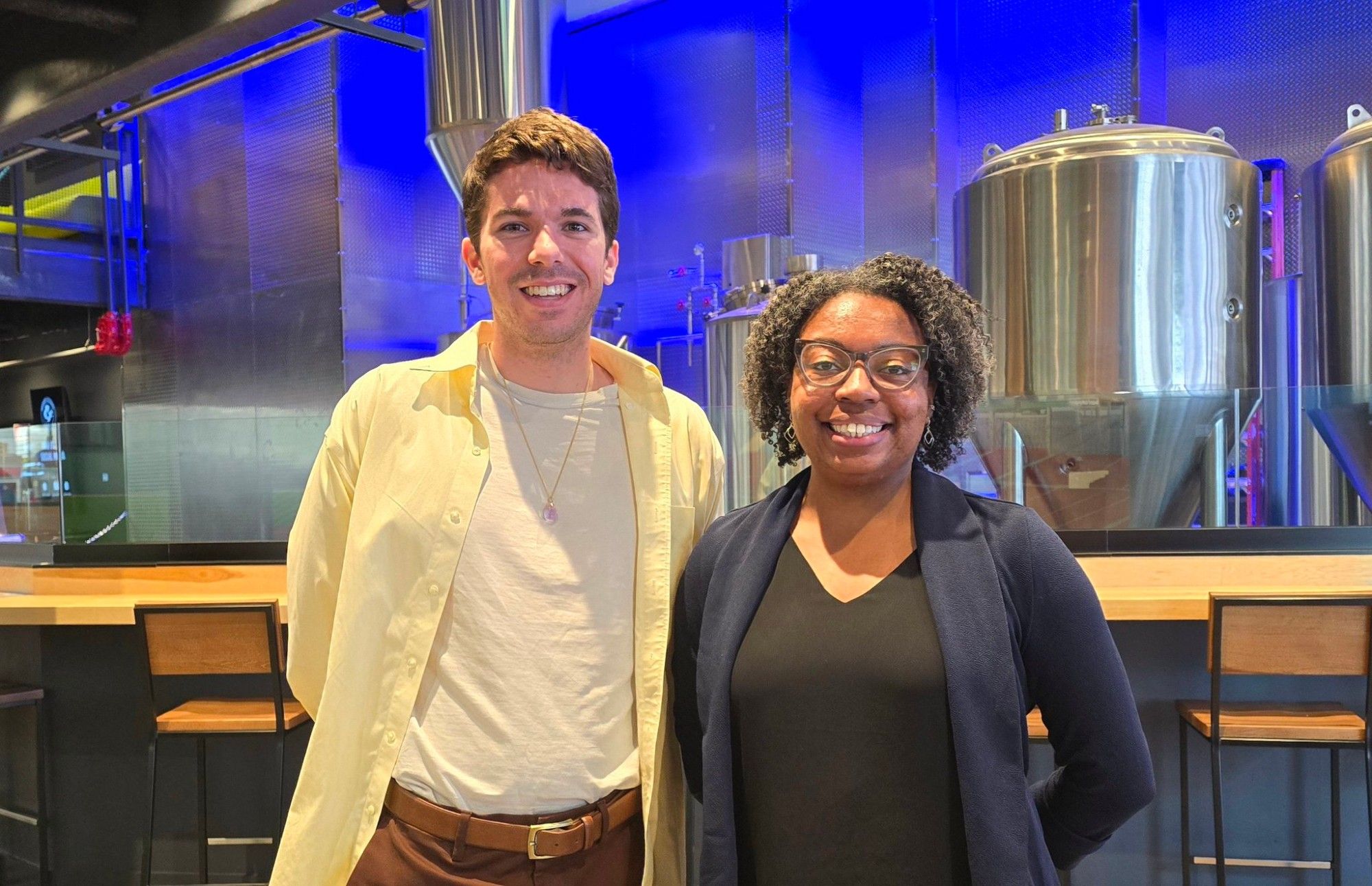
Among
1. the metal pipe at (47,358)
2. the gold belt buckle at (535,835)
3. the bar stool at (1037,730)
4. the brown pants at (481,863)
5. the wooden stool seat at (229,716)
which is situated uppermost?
the metal pipe at (47,358)

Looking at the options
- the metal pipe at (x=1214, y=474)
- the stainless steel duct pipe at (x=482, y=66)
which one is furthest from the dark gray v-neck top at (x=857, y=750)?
the stainless steel duct pipe at (x=482, y=66)

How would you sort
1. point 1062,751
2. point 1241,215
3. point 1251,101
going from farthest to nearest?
point 1251,101, point 1241,215, point 1062,751

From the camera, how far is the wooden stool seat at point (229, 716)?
317 cm

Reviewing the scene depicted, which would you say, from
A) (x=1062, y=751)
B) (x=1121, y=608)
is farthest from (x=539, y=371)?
(x=1121, y=608)

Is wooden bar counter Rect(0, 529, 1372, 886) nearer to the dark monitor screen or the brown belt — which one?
the brown belt

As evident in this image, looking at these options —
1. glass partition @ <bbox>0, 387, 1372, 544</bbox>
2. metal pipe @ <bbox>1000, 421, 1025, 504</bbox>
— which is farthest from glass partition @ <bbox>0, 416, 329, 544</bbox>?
metal pipe @ <bbox>1000, 421, 1025, 504</bbox>

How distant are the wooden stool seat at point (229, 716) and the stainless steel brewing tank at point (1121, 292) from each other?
2323mm

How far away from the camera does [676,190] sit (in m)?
8.30

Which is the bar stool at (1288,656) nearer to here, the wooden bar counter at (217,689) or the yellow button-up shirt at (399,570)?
the wooden bar counter at (217,689)

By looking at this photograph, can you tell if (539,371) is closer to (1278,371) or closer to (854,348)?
(854,348)

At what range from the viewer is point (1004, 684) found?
1.36 m

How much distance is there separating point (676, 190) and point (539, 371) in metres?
6.84

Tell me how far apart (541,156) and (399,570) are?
633 mm

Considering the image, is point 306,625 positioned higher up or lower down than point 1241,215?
lower down
